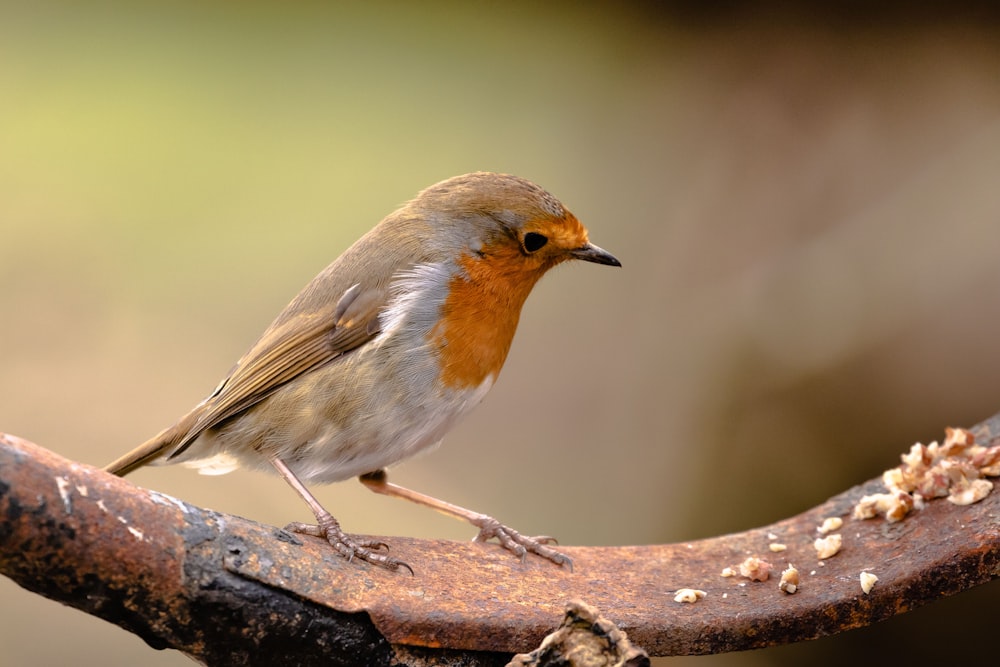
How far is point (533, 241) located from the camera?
2559 millimetres

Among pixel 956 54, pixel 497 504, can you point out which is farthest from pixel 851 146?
pixel 497 504

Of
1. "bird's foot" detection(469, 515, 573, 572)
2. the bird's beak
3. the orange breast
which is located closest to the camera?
"bird's foot" detection(469, 515, 573, 572)

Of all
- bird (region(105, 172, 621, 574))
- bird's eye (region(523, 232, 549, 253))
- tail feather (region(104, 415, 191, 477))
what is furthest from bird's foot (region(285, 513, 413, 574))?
bird's eye (region(523, 232, 549, 253))

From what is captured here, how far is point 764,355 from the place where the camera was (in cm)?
420

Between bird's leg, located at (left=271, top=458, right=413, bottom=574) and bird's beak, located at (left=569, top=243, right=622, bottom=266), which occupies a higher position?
bird's beak, located at (left=569, top=243, right=622, bottom=266)

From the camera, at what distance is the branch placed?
5.12 ft

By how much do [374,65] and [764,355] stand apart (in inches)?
96.2

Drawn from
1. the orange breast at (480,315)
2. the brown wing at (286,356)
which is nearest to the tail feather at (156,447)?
the brown wing at (286,356)

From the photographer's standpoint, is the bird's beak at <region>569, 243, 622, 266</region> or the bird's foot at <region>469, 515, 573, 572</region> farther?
the bird's beak at <region>569, 243, 622, 266</region>

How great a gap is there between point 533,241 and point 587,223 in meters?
2.46

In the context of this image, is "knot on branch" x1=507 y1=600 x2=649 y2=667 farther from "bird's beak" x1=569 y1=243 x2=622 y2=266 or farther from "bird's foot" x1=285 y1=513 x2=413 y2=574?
"bird's beak" x1=569 y1=243 x2=622 y2=266

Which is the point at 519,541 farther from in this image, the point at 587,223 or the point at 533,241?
the point at 587,223

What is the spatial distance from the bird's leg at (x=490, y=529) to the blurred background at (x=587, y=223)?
4.31ft

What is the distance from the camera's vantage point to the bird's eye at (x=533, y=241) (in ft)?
8.37
